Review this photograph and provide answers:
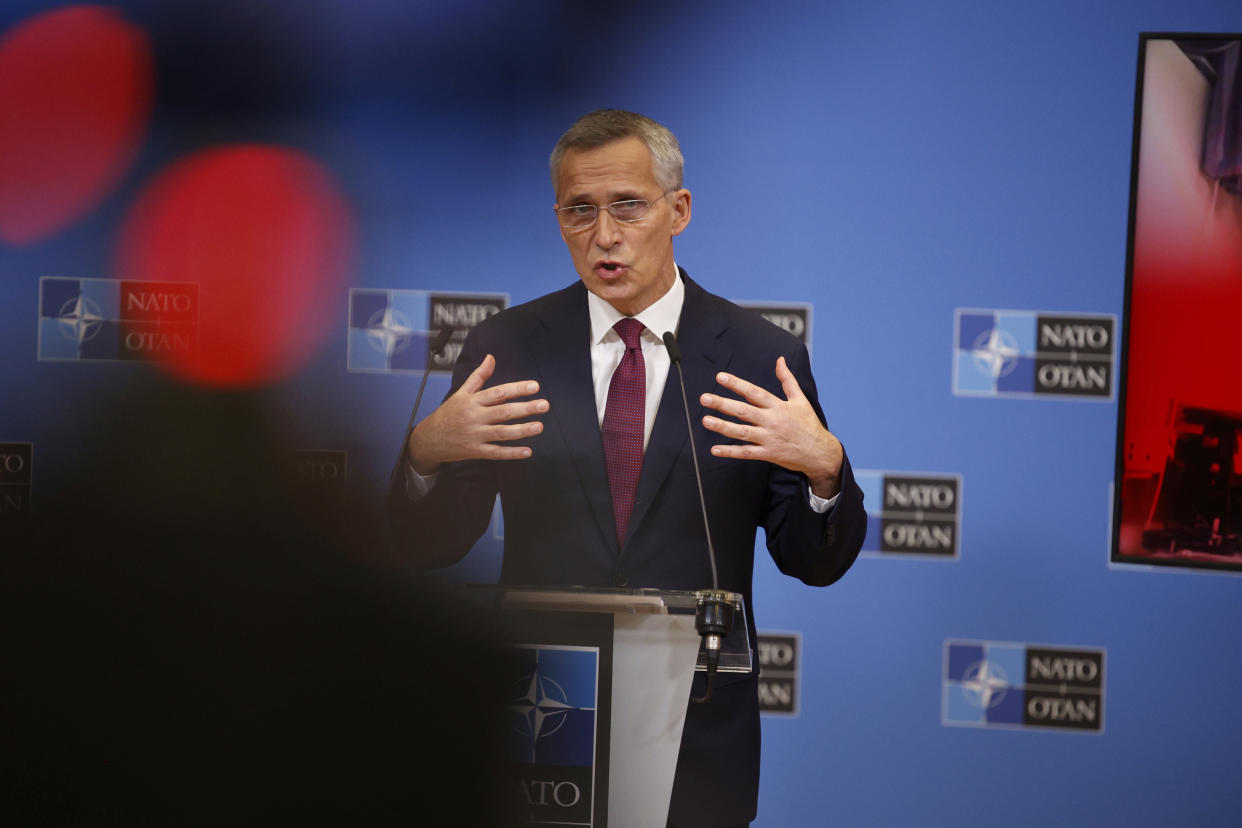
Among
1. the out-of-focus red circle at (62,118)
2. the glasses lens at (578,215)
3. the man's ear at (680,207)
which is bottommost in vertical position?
the glasses lens at (578,215)

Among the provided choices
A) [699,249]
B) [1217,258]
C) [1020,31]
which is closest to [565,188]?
[699,249]

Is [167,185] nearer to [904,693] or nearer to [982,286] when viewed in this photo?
[982,286]

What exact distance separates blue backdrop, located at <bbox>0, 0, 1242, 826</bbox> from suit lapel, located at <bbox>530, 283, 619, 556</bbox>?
1054 millimetres

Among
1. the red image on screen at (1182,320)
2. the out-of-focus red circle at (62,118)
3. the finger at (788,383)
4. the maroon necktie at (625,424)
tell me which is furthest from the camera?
the out-of-focus red circle at (62,118)

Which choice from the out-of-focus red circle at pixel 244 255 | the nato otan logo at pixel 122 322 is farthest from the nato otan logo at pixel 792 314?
the nato otan logo at pixel 122 322

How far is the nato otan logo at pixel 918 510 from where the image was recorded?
2859 mm

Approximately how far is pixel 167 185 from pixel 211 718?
2884 mm

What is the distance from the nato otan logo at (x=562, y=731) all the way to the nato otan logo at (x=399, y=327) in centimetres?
206

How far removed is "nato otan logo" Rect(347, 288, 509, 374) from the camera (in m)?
3.03

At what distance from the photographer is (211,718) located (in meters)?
0.58

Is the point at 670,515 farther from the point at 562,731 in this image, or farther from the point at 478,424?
the point at 562,731

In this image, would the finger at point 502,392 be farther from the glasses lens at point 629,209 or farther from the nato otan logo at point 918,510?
the nato otan logo at point 918,510

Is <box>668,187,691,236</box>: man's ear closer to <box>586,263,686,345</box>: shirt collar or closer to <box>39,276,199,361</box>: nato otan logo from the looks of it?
<box>586,263,686,345</box>: shirt collar

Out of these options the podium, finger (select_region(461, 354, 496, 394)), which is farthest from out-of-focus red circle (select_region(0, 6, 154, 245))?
the podium
